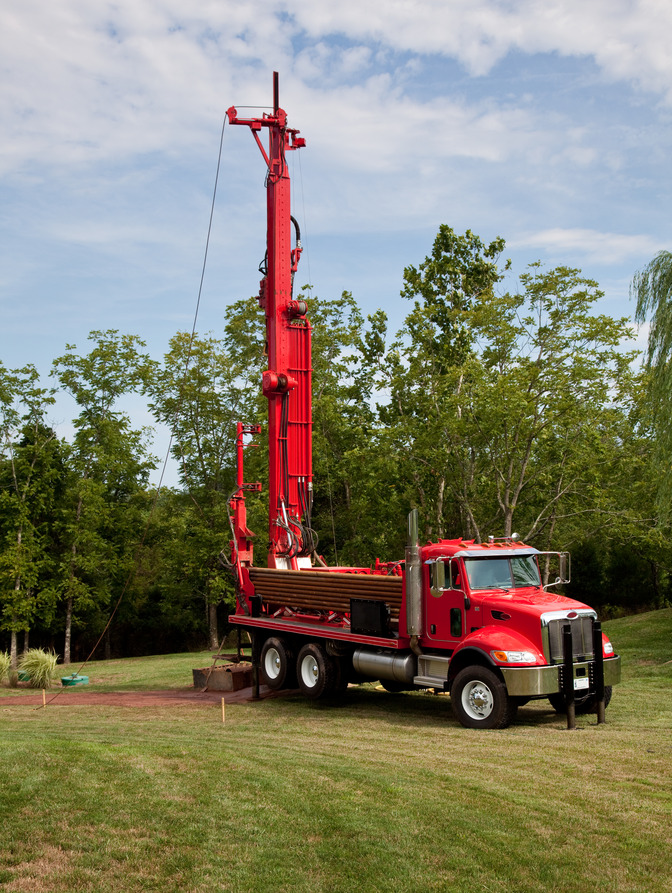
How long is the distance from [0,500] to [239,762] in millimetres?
27532

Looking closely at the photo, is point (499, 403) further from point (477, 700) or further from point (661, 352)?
point (477, 700)

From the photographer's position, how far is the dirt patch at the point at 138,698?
15539 mm

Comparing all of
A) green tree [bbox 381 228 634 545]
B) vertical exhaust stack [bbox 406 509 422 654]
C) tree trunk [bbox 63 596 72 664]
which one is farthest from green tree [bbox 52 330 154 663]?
vertical exhaust stack [bbox 406 509 422 654]

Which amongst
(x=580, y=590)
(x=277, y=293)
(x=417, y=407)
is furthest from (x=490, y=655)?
(x=580, y=590)

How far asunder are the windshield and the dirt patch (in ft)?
16.7

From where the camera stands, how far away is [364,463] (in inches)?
1129

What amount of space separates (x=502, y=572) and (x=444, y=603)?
0.97 meters

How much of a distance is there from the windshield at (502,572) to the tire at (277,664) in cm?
434

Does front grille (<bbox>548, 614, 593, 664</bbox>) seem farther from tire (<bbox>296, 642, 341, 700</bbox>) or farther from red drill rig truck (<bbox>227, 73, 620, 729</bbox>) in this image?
tire (<bbox>296, 642, 341, 700</bbox>)

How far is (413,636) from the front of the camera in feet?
40.2

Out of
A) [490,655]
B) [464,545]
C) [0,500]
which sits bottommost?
[490,655]

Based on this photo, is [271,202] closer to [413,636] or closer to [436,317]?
[413,636]

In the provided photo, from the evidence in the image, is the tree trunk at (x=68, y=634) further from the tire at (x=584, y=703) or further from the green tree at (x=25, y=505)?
the tire at (x=584, y=703)

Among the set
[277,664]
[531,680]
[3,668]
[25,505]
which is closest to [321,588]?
[277,664]
